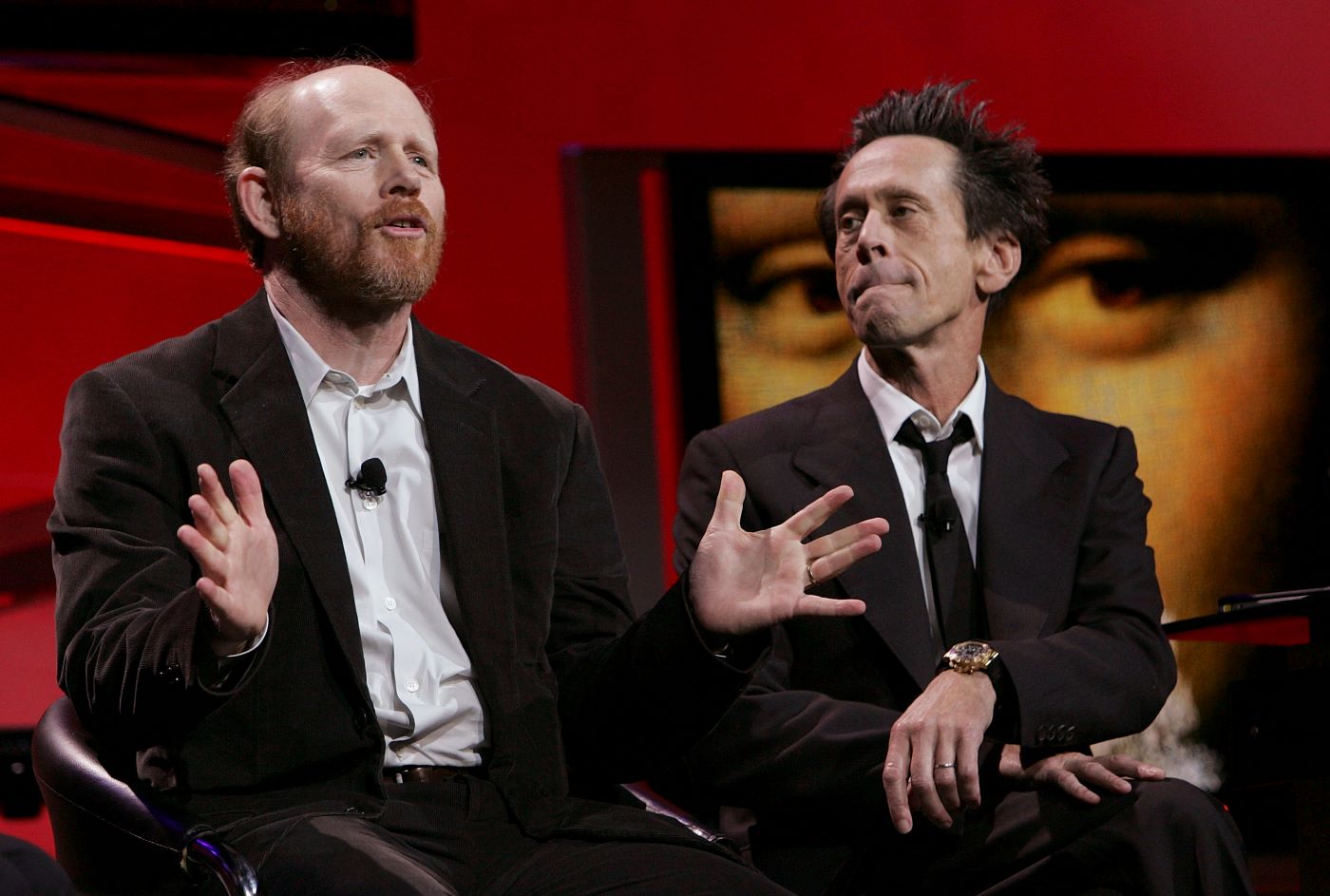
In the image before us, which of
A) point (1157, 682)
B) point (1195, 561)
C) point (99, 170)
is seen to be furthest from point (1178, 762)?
point (99, 170)

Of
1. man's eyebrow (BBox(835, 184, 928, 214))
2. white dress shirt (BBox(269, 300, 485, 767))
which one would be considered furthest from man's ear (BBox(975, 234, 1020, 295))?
white dress shirt (BBox(269, 300, 485, 767))

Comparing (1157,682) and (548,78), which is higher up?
(548,78)

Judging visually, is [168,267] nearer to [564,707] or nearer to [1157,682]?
[564,707]

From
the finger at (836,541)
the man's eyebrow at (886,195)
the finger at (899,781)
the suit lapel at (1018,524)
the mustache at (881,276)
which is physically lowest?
the finger at (899,781)

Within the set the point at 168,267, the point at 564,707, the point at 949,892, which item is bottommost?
the point at 949,892

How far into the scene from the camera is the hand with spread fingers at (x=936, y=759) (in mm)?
2211

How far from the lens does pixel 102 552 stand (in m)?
2.03

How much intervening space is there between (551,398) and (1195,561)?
219cm

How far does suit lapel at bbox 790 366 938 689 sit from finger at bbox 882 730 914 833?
0.26 m

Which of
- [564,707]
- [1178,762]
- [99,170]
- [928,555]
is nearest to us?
[564,707]

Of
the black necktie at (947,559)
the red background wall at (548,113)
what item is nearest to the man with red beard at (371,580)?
the black necktie at (947,559)

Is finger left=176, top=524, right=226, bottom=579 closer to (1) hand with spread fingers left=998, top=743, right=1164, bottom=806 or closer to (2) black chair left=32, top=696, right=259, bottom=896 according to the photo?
(2) black chair left=32, top=696, right=259, bottom=896

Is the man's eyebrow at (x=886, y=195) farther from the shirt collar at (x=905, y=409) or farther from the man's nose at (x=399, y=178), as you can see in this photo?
the man's nose at (x=399, y=178)

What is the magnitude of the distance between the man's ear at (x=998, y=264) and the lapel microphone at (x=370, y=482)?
4.30ft
